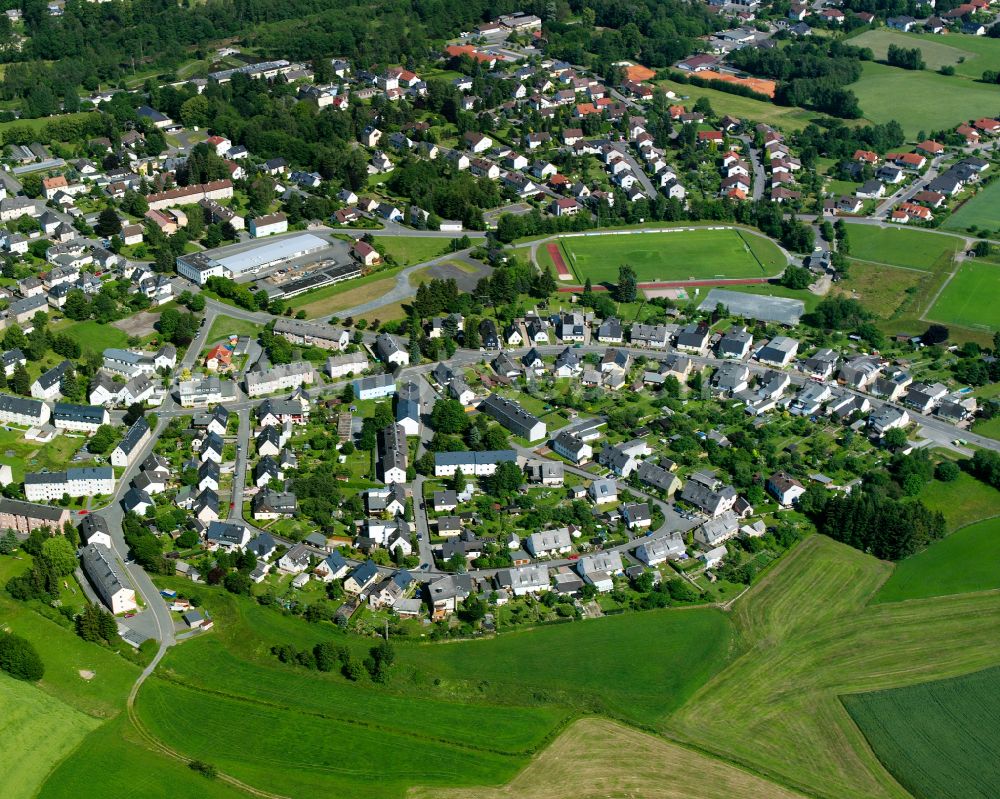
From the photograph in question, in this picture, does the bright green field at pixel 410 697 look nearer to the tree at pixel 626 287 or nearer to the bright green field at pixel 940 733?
the bright green field at pixel 940 733

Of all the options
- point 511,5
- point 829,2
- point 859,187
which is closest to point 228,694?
point 859,187

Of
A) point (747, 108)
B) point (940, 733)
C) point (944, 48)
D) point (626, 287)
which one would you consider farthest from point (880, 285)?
point (944, 48)

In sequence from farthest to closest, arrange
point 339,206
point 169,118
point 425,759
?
point 169,118 → point 339,206 → point 425,759

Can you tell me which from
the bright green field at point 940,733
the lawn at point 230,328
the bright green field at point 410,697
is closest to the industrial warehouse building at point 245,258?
the lawn at point 230,328

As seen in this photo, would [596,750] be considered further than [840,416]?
No

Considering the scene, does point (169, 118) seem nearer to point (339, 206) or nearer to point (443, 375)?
point (339, 206)

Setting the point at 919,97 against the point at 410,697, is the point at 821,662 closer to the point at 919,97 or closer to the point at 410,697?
the point at 410,697
